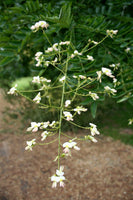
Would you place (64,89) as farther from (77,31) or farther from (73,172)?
(73,172)

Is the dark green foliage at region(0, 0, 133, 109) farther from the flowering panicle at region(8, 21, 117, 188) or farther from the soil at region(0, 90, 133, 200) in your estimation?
the soil at region(0, 90, 133, 200)

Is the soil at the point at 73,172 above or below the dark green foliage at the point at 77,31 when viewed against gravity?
below

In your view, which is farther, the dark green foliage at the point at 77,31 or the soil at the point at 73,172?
the soil at the point at 73,172

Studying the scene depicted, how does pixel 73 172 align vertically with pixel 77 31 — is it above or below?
below

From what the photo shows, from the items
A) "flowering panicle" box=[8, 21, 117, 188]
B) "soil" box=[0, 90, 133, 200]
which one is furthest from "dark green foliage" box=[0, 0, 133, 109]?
"soil" box=[0, 90, 133, 200]

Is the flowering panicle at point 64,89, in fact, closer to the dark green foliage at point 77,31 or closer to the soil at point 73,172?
the dark green foliage at point 77,31

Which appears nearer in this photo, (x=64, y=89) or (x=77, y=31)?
(x=64, y=89)

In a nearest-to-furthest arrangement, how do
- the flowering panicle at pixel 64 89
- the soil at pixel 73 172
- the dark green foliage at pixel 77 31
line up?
the flowering panicle at pixel 64 89 < the dark green foliage at pixel 77 31 < the soil at pixel 73 172

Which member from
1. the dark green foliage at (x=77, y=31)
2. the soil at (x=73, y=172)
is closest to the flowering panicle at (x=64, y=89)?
the dark green foliage at (x=77, y=31)

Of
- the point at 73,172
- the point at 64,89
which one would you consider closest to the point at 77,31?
the point at 64,89
